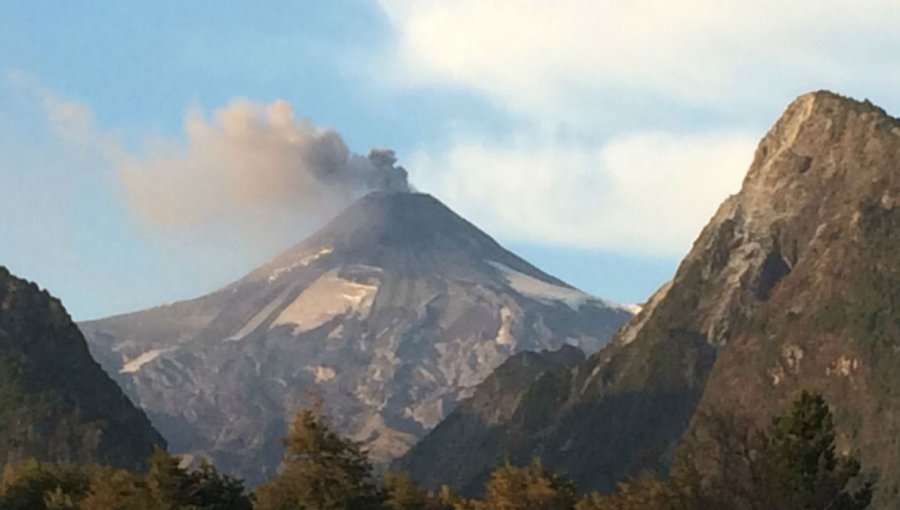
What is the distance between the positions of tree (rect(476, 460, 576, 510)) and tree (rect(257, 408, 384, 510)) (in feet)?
22.5

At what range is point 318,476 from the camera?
9250 centimetres

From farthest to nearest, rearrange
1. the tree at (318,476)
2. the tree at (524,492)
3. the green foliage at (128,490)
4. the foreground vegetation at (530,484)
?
the tree at (524,492), the tree at (318,476), the green foliage at (128,490), the foreground vegetation at (530,484)

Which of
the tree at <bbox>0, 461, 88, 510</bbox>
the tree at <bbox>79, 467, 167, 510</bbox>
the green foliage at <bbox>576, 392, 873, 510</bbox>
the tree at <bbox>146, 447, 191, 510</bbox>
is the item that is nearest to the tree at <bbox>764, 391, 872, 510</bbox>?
the green foliage at <bbox>576, 392, 873, 510</bbox>

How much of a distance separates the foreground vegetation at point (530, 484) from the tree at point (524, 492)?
55 mm

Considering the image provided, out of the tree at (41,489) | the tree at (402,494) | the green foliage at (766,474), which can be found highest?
the green foliage at (766,474)

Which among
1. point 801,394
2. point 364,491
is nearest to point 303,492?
point 364,491

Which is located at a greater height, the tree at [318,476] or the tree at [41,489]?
the tree at [318,476]

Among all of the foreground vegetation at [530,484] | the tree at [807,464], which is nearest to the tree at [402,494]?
the foreground vegetation at [530,484]

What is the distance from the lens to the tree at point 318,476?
302 ft

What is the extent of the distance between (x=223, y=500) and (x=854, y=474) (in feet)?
114

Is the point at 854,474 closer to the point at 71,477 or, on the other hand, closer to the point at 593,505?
the point at 593,505

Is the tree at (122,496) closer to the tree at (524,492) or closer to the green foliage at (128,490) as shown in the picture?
the green foliage at (128,490)

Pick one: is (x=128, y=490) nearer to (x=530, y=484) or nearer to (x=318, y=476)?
(x=318, y=476)

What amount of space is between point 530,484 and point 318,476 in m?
11.6
